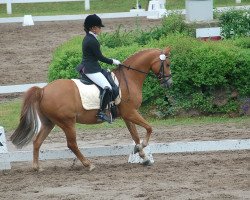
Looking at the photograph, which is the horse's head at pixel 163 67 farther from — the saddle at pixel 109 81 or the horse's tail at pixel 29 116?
the horse's tail at pixel 29 116

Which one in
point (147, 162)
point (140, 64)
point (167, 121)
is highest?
point (140, 64)

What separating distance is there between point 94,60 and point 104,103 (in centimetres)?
65

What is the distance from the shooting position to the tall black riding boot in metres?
13.5

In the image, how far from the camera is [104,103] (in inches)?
534

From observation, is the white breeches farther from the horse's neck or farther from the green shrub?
the green shrub

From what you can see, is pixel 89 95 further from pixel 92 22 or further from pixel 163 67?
pixel 163 67

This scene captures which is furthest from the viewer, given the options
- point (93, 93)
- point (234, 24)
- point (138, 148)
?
point (234, 24)

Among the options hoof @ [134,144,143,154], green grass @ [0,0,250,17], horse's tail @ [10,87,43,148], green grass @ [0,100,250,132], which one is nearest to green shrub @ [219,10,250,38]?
green grass @ [0,100,250,132]

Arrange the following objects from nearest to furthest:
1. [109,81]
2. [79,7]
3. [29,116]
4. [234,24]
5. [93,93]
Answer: [29,116] → [93,93] → [109,81] → [234,24] → [79,7]

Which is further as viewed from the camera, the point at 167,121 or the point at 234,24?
the point at 234,24

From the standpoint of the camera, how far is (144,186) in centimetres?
1183

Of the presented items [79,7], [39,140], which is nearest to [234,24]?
[39,140]

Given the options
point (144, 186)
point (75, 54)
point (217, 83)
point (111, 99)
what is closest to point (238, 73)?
point (217, 83)

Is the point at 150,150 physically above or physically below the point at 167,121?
above
